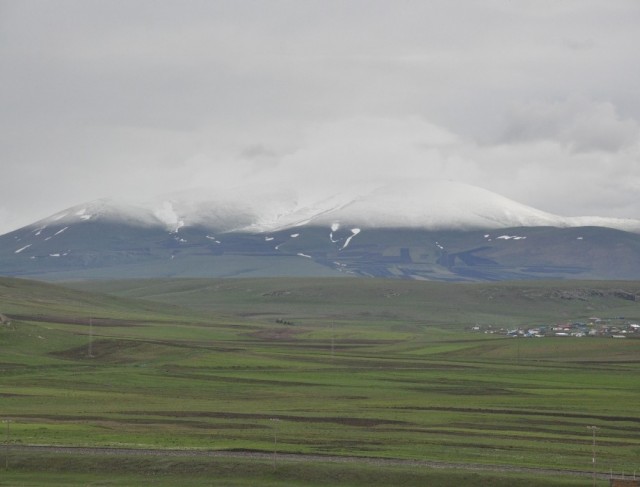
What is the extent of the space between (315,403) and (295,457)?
33.7 meters

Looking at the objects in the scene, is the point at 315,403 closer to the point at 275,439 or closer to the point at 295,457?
the point at 275,439

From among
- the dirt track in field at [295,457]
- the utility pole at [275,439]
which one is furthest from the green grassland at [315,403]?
the dirt track in field at [295,457]

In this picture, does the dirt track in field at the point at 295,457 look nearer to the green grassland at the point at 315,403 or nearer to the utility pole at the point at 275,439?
the utility pole at the point at 275,439

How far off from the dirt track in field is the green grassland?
3.79 feet

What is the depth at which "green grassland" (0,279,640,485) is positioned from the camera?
57562 millimetres

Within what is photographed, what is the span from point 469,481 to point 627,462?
1271cm

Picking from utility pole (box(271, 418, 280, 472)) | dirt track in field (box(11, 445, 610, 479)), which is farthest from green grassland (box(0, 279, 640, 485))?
dirt track in field (box(11, 445, 610, 479))

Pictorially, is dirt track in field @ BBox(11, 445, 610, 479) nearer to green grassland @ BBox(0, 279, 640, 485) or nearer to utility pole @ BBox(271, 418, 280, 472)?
utility pole @ BBox(271, 418, 280, 472)

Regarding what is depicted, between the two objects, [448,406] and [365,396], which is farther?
[365,396]

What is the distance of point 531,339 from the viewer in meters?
182

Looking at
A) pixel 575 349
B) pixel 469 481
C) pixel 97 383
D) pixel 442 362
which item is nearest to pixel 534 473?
pixel 469 481

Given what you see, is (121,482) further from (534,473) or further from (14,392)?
(14,392)

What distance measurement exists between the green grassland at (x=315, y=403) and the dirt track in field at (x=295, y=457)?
1156 millimetres

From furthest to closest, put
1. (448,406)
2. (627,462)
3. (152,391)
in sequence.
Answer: (152,391), (448,406), (627,462)
